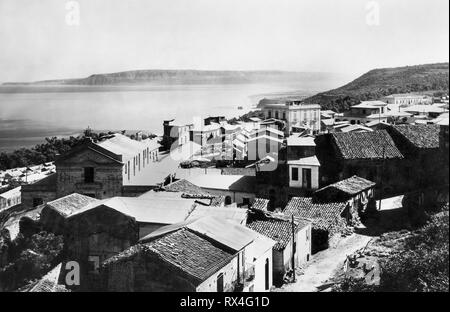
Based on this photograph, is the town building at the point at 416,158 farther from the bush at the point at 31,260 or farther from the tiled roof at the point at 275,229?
the bush at the point at 31,260

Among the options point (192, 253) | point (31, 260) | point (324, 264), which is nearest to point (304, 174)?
point (324, 264)

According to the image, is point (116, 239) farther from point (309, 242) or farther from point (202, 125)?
point (202, 125)

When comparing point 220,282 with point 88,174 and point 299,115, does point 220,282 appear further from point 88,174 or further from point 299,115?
point 299,115

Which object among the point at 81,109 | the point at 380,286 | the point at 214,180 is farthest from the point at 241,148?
the point at 81,109

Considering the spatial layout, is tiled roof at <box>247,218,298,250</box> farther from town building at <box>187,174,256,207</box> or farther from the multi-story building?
the multi-story building

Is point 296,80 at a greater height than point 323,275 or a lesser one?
greater

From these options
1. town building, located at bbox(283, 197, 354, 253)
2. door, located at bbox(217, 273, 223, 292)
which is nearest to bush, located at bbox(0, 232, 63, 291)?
door, located at bbox(217, 273, 223, 292)
